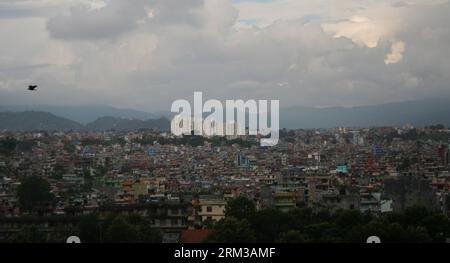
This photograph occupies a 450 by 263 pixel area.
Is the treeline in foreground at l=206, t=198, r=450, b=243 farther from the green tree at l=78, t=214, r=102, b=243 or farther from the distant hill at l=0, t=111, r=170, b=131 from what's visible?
the distant hill at l=0, t=111, r=170, b=131

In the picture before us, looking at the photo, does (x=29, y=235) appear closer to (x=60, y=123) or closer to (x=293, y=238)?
(x=293, y=238)

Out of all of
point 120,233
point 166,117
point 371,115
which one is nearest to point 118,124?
point 166,117

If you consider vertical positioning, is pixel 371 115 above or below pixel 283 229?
above

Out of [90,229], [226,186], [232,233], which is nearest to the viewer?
[232,233]

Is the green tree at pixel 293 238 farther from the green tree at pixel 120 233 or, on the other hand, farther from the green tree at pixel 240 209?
the green tree at pixel 240 209

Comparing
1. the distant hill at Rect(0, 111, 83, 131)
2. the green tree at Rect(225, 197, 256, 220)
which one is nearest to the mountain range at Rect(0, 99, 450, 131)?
the distant hill at Rect(0, 111, 83, 131)

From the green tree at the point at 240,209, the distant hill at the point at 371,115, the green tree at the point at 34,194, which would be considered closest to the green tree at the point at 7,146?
the green tree at the point at 34,194
